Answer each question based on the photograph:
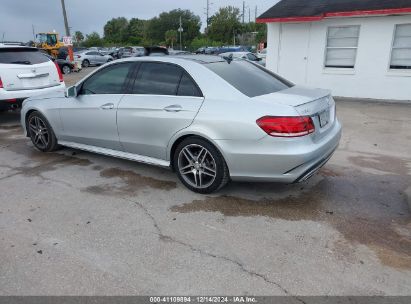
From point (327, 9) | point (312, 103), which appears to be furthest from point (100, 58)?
Result: point (312, 103)

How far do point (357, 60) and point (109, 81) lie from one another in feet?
31.0

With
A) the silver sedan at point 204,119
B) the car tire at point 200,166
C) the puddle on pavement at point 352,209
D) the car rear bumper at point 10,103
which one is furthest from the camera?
the car rear bumper at point 10,103

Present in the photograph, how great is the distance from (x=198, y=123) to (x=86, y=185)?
1.77 metres

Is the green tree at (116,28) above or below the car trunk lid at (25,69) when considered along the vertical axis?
above

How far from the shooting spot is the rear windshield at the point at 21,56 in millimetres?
7691

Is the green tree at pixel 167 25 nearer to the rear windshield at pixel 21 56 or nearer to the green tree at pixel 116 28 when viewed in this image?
the green tree at pixel 116 28

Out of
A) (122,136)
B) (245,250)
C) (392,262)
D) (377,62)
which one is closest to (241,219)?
(245,250)

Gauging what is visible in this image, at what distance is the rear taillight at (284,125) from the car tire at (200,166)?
2.12ft

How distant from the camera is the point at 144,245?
130 inches

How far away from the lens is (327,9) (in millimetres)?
11828

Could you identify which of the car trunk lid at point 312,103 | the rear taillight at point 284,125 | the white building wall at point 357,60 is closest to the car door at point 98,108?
the car trunk lid at point 312,103

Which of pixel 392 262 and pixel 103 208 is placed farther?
→ pixel 103 208

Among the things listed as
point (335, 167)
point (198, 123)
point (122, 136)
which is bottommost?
point (335, 167)

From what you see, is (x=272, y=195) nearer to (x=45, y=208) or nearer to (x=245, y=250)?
(x=245, y=250)
